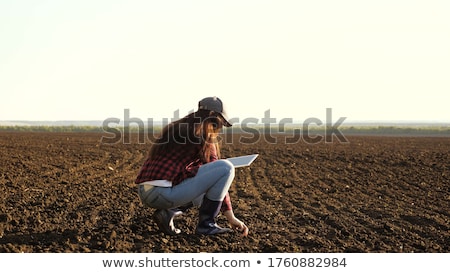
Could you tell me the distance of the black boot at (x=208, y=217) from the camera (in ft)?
20.7

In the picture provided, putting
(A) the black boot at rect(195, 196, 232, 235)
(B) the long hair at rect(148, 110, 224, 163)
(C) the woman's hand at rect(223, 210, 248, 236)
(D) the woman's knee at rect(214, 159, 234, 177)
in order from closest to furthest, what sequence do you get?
(B) the long hair at rect(148, 110, 224, 163), (D) the woman's knee at rect(214, 159, 234, 177), (A) the black boot at rect(195, 196, 232, 235), (C) the woman's hand at rect(223, 210, 248, 236)

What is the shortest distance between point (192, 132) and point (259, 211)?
10.1 feet

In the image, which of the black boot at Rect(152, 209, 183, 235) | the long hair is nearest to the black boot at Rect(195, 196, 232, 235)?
the black boot at Rect(152, 209, 183, 235)

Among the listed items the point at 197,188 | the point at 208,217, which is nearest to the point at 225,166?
the point at 197,188

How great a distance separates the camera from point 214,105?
6133 millimetres

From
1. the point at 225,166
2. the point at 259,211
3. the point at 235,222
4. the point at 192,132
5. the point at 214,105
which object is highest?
the point at 214,105

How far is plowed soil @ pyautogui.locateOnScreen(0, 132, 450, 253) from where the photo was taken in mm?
6484

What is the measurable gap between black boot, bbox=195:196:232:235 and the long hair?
1.73 feet

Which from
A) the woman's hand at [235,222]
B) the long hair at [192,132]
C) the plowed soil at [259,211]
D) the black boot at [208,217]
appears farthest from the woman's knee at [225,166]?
the plowed soil at [259,211]

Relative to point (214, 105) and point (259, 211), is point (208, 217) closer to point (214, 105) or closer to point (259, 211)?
point (214, 105)

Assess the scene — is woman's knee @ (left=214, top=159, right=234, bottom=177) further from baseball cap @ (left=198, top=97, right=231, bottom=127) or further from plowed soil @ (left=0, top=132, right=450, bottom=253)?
plowed soil @ (left=0, top=132, right=450, bottom=253)

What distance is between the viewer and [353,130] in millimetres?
68125

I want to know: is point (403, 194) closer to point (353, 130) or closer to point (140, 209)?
point (140, 209)

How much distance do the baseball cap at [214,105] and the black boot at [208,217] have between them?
0.84 meters
